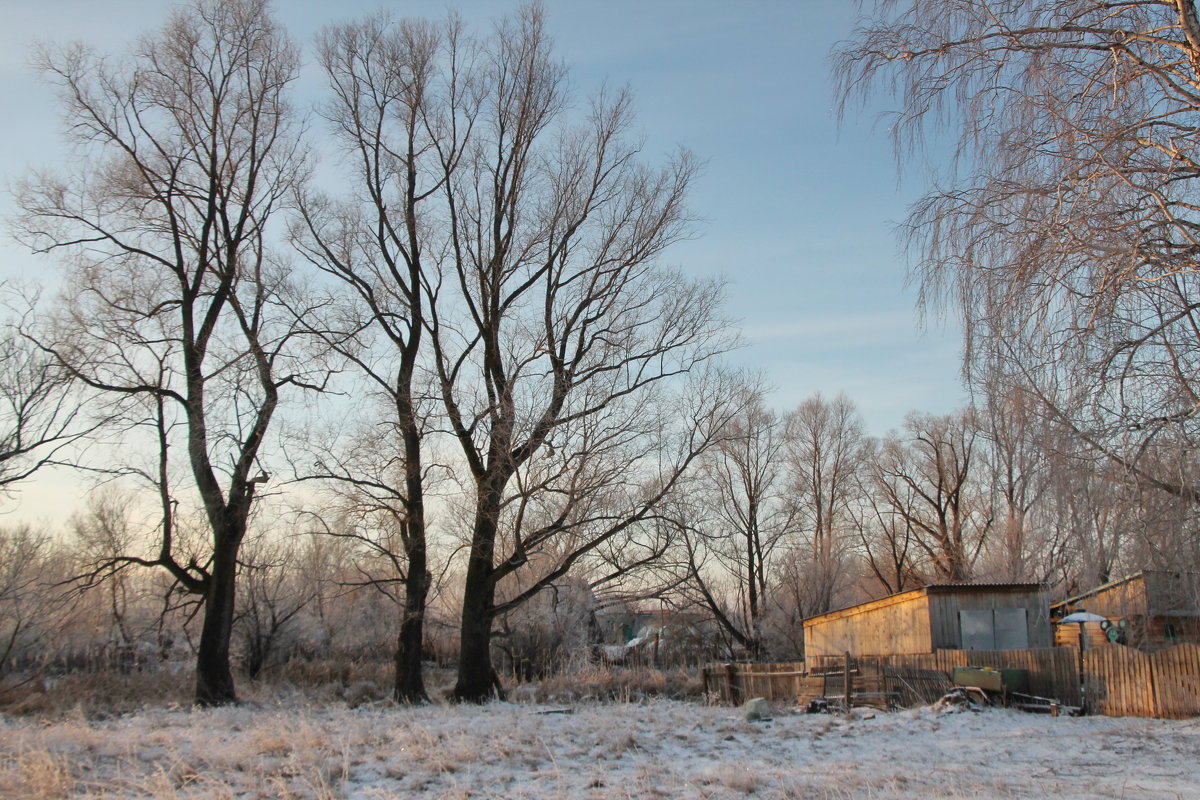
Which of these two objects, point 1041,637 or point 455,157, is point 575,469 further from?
point 1041,637

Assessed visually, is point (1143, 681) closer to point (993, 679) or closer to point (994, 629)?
point (993, 679)

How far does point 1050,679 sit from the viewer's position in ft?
50.2

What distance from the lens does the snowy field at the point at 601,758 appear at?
6.99 metres

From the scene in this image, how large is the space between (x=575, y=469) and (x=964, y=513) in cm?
2830

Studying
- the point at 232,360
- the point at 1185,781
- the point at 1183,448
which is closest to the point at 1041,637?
the point at 1185,781

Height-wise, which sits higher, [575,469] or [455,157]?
[455,157]

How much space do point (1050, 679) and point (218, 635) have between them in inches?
620

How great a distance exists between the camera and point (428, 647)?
29.2 metres

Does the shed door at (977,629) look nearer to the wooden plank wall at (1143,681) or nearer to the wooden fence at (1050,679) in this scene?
the wooden fence at (1050,679)

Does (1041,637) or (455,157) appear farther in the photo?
(1041,637)

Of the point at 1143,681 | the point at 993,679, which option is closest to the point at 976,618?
the point at 993,679

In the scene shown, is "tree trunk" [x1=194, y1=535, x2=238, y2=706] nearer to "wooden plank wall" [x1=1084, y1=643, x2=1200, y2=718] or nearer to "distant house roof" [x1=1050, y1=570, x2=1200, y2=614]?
"distant house roof" [x1=1050, y1=570, x2=1200, y2=614]

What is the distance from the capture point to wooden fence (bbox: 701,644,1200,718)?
527 inches

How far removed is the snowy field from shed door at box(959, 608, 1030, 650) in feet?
25.2
